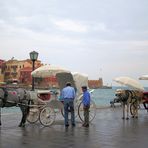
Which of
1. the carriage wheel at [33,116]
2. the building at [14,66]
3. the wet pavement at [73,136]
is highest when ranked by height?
the building at [14,66]

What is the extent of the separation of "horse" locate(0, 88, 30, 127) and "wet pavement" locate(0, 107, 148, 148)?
76cm

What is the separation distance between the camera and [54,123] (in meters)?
17.4

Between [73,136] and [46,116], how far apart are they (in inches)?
133

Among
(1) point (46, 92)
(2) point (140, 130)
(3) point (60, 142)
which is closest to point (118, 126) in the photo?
(2) point (140, 130)

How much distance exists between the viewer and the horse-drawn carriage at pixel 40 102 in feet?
50.9

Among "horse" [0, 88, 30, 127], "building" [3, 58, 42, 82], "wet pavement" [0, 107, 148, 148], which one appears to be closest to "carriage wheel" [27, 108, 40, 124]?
"wet pavement" [0, 107, 148, 148]

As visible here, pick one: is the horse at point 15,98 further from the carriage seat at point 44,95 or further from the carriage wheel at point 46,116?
the carriage seat at point 44,95

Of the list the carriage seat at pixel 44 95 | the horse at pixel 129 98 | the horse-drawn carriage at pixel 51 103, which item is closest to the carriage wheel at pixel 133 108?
the horse at pixel 129 98

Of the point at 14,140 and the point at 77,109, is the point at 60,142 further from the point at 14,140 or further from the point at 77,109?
the point at 77,109

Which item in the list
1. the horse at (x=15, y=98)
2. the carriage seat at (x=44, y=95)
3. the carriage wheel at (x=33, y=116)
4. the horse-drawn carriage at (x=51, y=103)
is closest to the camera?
the horse at (x=15, y=98)

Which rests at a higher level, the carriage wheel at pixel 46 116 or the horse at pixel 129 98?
the horse at pixel 129 98

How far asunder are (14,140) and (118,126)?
5587 mm

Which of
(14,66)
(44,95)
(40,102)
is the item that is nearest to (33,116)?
(40,102)

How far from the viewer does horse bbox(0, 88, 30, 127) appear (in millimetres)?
15219
